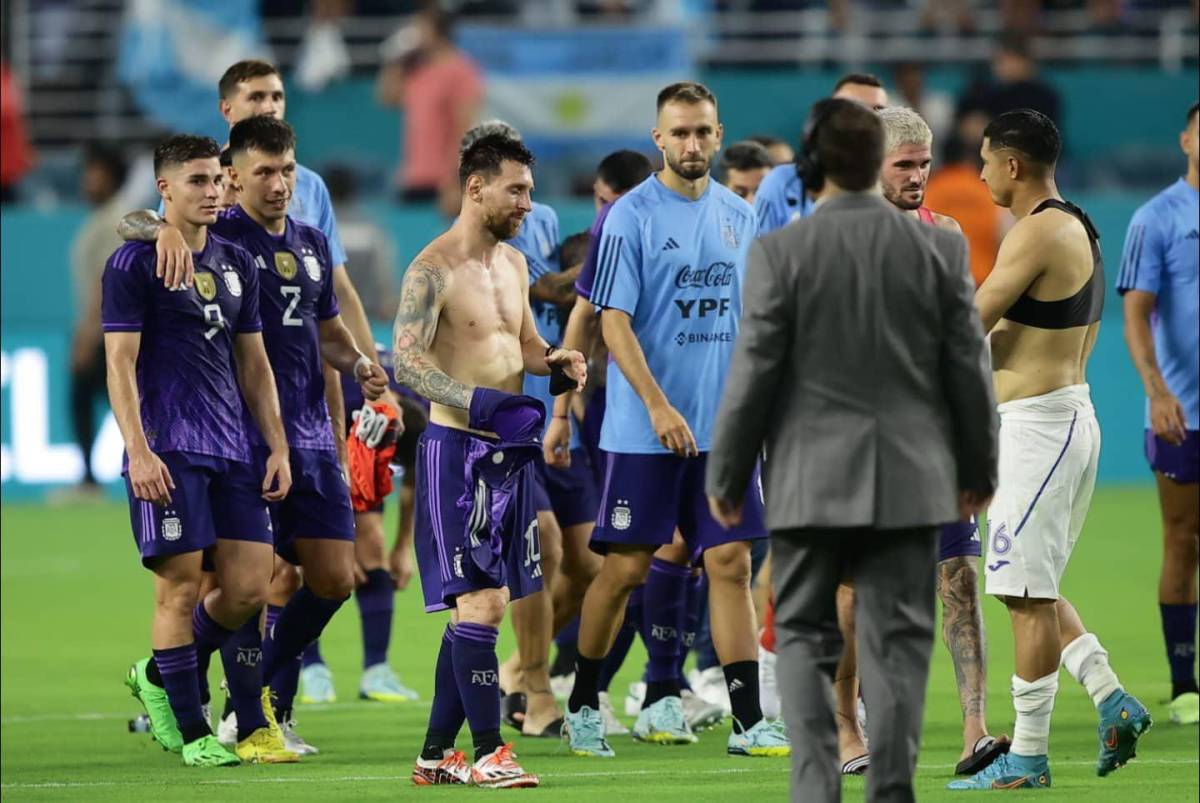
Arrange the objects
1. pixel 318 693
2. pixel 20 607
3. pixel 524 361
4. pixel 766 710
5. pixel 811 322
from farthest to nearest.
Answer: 1. pixel 20 607
2. pixel 318 693
3. pixel 766 710
4. pixel 524 361
5. pixel 811 322

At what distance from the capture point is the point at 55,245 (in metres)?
19.9

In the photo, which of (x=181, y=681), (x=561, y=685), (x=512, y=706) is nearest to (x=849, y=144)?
(x=181, y=681)

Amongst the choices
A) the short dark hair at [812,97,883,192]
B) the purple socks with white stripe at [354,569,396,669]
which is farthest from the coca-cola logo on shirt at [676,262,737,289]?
the purple socks with white stripe at [354,569,396,669]

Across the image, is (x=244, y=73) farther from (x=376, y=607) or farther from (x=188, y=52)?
(x=188, y=52)

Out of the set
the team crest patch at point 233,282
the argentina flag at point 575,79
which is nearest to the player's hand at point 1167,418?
the team crest patch at point 233,282

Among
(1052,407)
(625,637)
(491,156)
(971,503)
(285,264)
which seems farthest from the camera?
(625,637)

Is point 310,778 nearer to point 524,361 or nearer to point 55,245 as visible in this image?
point 524,361

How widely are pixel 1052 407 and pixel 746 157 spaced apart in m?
3.17

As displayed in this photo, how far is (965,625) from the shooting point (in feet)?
26.3

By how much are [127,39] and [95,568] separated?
22.8 feet

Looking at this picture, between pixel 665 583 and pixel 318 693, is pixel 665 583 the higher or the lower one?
the higher one

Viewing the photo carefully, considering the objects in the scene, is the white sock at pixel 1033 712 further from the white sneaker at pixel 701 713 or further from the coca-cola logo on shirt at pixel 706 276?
the white sneaker at pixel 701 713

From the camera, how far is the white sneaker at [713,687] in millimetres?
9977

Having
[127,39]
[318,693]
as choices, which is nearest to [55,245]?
[127,39]
